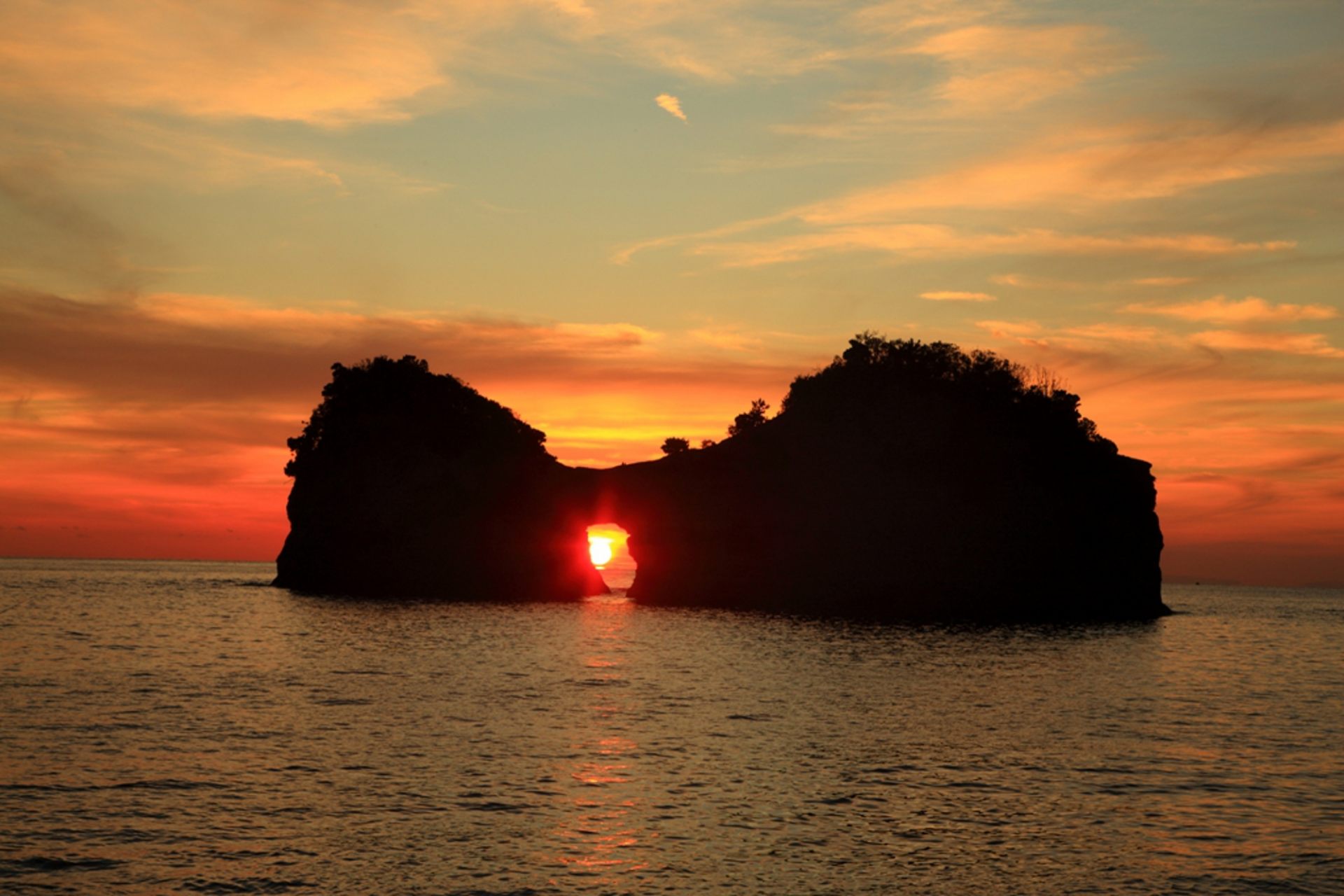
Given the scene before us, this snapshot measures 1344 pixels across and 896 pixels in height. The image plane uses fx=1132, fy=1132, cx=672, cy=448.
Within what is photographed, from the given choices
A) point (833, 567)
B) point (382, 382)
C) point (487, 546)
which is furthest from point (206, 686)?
point (382, 382)

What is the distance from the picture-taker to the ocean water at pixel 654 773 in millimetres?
21703

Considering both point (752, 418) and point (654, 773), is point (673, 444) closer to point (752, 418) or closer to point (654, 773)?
point (752, 418)

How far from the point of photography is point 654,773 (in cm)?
3038

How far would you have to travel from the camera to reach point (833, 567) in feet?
386

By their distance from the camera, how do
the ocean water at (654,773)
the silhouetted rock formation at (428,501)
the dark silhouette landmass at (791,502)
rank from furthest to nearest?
the silhouetted rock formation at (428,501) < the dark silhouette landmass at (791,502) < the ocean water at (654,773)

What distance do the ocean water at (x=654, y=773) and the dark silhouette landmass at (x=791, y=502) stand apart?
49.9 m

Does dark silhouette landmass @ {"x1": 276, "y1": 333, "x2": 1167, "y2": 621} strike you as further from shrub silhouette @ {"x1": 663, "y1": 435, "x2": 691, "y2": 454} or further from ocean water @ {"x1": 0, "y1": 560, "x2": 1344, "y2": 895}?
ocean water @ {"x1": 0, "y1": 560, "x2": 1344, "y2": 895}

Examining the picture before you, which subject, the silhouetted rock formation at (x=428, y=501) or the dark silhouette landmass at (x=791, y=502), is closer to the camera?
Result: the dark silhouette landmass at (x=791, y=502)

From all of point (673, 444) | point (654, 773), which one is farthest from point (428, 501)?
point (654, 773)

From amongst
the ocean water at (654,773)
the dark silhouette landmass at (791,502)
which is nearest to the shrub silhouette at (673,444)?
the dark silhouette landmass at (791,502)

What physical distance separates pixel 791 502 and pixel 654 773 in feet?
299

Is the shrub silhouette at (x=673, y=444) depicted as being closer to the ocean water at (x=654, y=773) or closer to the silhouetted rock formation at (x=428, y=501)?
the silhouetted rock formation at (x=428, y=501)

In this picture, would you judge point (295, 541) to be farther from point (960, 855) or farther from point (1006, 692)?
point (960, 855)

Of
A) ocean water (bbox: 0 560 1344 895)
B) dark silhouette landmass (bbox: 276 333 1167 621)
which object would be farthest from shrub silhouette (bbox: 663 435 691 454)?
ocean water (bbox: 0 560 1344 895)
